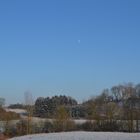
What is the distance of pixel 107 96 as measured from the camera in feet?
420

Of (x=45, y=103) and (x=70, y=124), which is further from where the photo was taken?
(x=45, y=103)

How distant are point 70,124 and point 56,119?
3155 mm

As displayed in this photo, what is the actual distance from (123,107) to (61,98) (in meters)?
60.0

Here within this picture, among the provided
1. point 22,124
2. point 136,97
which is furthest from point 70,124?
point 136,97

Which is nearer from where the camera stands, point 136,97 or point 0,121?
point 0,121

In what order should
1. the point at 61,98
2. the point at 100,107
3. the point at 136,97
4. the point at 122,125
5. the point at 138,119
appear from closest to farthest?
the point at 122,125
the point at 138,119
the point at 100,107
the point at 136,97
the point at 61,98

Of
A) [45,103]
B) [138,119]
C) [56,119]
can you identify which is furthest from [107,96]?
[56,119]

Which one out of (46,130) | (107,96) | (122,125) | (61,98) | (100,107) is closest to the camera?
(46,130)

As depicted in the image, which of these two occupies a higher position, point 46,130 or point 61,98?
point 61,98

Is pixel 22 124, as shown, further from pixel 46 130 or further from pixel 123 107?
pixel 123 107

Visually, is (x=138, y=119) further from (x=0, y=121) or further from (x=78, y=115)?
(x=78, y=115)

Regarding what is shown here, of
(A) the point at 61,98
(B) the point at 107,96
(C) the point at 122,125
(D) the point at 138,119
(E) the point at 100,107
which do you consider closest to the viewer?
(C) the point at 122,125

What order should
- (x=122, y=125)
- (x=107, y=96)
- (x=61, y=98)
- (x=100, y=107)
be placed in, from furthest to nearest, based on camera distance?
(x=61, y=98) → (x=107, y=96) → (x=100, y=107) → (x=122, y=125)

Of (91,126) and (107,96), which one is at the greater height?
(107,96)
